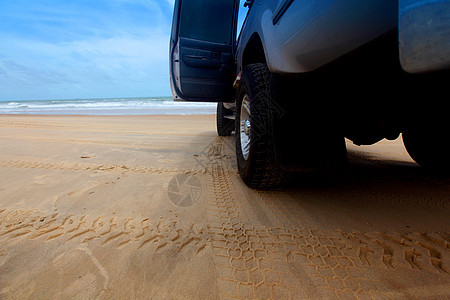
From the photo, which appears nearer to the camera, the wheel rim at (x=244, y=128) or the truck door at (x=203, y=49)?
the wheel rim at (x=244, y=128)

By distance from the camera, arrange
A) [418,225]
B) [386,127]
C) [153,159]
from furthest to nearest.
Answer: [153,159]
[386,127]
[418,225]

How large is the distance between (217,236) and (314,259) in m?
0.52

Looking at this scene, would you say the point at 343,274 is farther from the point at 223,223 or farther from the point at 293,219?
the point at 223,223

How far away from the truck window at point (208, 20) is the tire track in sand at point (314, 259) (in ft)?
9.65

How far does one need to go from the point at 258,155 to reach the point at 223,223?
568mm

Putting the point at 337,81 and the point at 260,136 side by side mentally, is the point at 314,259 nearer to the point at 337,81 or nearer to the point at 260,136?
the point at 260,136

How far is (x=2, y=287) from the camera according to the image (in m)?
0.85

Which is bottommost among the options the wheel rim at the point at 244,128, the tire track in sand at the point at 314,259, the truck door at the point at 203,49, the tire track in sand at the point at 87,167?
the tire track in sand at the point at 314,259

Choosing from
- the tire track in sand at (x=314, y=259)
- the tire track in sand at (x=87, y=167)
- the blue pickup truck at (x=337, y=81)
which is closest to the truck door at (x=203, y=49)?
the blue pickup truck at (x=337, y=81)

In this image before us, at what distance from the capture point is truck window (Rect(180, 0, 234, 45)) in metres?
3.01

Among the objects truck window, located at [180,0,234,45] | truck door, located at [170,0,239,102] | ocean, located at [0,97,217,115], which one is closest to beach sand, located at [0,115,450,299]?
truck door, located at [170,0,239,102]

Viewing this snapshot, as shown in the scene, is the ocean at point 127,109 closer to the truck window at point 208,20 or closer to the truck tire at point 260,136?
the truck window at point 208,20

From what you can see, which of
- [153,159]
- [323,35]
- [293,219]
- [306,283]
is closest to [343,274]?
[306,283]

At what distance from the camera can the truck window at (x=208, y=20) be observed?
119 inches
